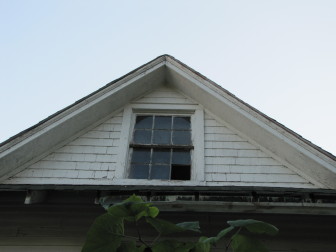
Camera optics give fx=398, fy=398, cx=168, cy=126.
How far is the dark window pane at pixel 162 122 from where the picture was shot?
7193 millimetres

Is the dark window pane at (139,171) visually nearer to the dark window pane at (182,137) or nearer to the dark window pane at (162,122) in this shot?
the dark window pane at (182,137)

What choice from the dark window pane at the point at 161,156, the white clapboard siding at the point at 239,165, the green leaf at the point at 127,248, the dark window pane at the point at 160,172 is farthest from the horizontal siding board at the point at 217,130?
the green leaf at the point at 127,248

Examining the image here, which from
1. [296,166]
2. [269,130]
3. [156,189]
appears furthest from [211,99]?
[156,189]

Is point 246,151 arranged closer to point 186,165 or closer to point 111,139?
point 186,165

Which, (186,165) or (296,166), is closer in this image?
(296,166)

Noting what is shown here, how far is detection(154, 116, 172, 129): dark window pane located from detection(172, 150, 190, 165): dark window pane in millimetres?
650

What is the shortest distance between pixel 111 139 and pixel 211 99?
6.17 feet

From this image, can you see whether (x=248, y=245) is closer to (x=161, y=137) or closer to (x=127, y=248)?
(x=127, y=248)

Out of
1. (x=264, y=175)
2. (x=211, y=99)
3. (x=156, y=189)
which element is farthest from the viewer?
(x=211, y=99)

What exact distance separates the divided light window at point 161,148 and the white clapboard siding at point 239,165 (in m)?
0.39

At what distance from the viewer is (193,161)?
21.2ft

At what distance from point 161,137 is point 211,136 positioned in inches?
34.7

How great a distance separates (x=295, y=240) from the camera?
4.86 m

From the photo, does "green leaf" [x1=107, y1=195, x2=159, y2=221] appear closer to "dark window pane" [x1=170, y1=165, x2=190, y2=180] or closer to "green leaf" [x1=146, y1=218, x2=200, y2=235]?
"green leaf" [x1=146, y1=218, x2=200, y2=235]
